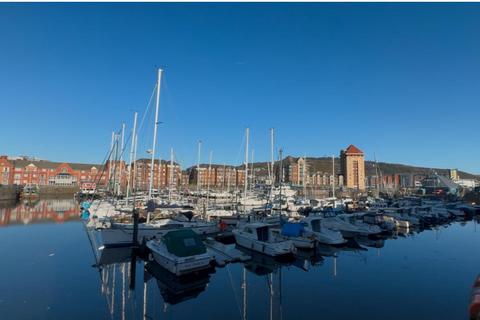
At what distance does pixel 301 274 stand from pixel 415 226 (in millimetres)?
32348

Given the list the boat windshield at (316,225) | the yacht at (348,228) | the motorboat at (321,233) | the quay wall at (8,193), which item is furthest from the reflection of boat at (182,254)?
the quay wall at (8,193)

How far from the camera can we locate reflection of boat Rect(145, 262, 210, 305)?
14805 mm

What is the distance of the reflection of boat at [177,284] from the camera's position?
14.8 meters

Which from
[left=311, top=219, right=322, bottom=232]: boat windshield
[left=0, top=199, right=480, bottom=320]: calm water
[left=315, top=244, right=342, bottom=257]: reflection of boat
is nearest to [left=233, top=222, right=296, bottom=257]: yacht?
[left=0, top=199, right=480, bottom=320]: calm water

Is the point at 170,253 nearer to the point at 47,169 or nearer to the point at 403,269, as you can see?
the point at 403,269

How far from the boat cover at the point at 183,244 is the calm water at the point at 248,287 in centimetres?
159

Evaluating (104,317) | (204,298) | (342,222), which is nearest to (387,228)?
(342,222)

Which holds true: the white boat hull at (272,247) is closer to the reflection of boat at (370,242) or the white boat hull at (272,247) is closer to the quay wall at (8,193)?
the reflection of boat at (370,242)

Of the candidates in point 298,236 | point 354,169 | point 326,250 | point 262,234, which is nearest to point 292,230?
point 298,236

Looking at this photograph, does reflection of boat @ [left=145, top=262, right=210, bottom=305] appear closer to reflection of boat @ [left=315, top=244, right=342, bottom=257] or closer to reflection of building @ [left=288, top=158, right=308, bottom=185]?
reflection of boat @ [left=315, top=244, right=342, bottom=257]

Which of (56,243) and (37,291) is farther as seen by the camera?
(56,243)

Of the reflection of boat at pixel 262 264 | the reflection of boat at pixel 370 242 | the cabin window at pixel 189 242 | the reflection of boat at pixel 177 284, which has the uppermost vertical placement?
the cabin window at pixel 189 242

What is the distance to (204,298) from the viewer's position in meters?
14.6

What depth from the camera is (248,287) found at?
1636 cm
